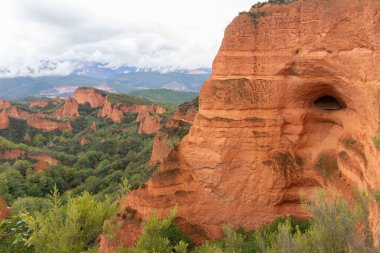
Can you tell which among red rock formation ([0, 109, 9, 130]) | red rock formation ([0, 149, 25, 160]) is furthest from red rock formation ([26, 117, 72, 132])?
red rock formation ([0, 149, 25, 160])

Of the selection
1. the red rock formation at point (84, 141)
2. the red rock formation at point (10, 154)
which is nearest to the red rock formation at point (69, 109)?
the red rock formation at point (84, 141)

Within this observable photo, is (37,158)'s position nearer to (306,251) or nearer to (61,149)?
(61,149)

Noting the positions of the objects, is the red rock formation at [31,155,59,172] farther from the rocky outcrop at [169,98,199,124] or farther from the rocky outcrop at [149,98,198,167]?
the rocky outcrop at [169,98,199,124]

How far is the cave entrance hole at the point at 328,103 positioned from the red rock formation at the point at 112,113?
78210 millimetres

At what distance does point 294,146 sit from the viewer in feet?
48.7

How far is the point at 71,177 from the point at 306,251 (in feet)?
153

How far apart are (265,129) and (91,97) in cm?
10371

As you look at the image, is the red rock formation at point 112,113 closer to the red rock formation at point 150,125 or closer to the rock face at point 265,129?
the red rock formation at point 150,125

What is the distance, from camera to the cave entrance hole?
567 inches

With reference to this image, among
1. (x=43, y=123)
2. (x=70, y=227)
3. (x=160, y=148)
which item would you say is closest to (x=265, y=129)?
(x=70, y=227)

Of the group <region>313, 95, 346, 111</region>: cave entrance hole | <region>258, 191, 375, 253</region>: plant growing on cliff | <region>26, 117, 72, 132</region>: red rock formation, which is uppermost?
<region>313, 95, 346, 111</region>: cave entrance hole

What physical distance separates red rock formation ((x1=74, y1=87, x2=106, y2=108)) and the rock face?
9925 centimetres

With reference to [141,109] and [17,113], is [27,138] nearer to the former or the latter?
[17,113]

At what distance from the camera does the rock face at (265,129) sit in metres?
13.4
